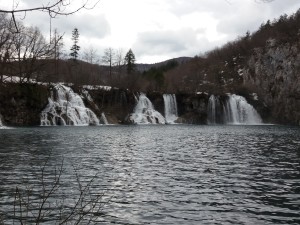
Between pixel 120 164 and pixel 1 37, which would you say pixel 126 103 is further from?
pixel 1 37

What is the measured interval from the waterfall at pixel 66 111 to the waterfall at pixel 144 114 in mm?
9378

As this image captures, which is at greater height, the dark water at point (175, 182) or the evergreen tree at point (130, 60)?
the evergreen tree at point (130, 60)

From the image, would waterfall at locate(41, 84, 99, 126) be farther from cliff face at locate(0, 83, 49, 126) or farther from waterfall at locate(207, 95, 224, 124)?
waterfall at locate(207, 95, 224, 124)

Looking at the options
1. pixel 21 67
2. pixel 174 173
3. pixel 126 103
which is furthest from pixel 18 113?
pixel 21 67

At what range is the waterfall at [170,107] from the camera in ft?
252

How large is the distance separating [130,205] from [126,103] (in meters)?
63.6

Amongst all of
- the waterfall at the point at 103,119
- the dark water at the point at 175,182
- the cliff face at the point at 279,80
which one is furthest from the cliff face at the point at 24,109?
the cliff face at the point at 279,80

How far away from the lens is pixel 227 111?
7956 centimetres

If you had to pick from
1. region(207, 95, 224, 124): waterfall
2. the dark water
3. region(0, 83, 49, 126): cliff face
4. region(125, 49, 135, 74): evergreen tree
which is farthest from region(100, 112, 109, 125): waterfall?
region(125, 49, 135, 74): evergreen tree

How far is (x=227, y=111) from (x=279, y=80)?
16.6 meters

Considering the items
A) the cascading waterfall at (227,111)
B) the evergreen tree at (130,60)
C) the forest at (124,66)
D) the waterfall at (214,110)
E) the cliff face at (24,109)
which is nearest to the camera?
the forest at (124,66)

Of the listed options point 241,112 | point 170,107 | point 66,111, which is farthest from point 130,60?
point 66,111

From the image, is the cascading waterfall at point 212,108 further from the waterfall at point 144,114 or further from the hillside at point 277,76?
the waterfall at point 144,114

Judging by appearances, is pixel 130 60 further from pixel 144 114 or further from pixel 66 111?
pixel 66 111
